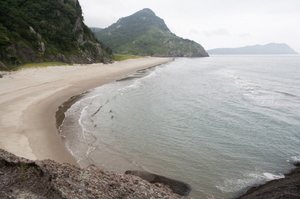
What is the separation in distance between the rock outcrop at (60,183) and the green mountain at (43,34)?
44.5 metres

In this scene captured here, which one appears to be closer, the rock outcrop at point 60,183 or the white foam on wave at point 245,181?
the rock outcrop at point 60,183

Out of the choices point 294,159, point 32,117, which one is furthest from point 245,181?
point 32,117

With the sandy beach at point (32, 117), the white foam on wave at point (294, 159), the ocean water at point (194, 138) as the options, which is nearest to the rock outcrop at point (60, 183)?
the ocean water at point (194, 138)

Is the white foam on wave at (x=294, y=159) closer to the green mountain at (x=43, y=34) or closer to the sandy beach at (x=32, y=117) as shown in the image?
the sandy beach at (x=32, y=117)

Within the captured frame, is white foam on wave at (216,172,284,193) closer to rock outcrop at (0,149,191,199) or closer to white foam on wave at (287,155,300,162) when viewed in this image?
white foam on wave at (287,155,300,162)

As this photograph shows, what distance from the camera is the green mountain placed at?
156ft

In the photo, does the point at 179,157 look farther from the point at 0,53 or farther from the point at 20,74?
the point at 0,53

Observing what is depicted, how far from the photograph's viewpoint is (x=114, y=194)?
6.80m

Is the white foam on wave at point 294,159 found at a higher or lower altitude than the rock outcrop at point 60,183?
lower

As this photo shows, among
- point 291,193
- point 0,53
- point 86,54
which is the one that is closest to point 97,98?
point 291,193

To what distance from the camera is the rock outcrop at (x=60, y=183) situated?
6.41 meters

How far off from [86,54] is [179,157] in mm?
65477

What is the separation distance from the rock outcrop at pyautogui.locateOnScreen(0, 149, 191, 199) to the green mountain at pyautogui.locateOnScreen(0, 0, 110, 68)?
146 ft

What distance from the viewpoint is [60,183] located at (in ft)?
22.2
